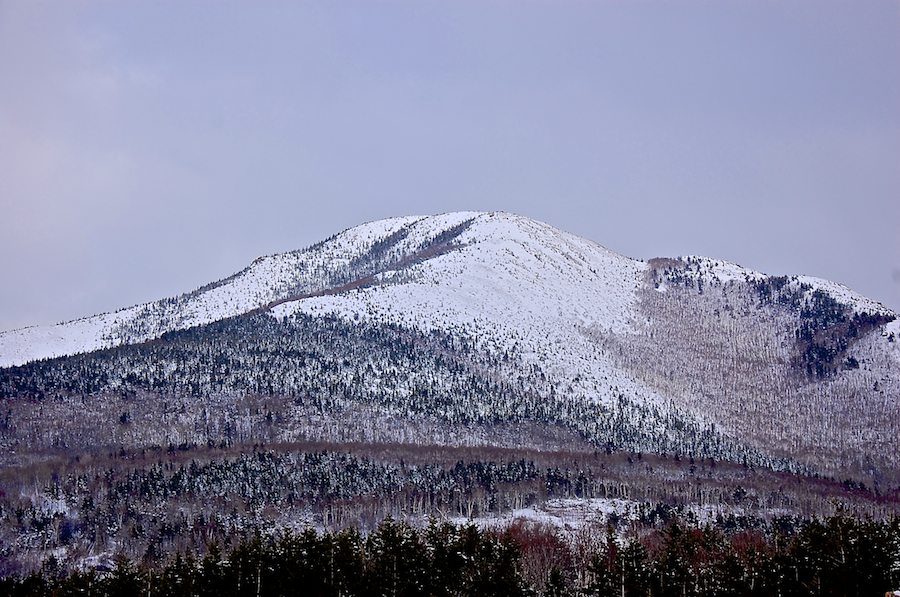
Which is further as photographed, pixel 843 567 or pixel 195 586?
pixel 195 586

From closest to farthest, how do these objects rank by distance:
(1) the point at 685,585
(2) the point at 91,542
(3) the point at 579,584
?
1. (1) the point at 685,585
2. (3) the point at 579,584
3. (2) the point at 91,542

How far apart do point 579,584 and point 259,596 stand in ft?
207

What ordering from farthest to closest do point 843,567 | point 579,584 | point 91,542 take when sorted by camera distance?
point 91,542
point 579,584
point 843,567

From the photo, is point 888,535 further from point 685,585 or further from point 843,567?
Result: point 685,585

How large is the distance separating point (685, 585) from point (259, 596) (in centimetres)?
3562

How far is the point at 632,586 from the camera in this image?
80.1m

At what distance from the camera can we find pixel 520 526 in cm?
19300

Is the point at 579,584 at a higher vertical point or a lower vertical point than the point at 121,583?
lower

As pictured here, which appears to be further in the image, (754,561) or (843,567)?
(754,561)

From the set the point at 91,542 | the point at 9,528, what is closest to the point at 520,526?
the point at 91,542

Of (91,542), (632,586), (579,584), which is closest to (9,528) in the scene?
(91,542)

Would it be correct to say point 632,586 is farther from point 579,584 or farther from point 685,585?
point 579,584

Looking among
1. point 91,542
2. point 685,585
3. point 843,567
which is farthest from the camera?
point 91,542

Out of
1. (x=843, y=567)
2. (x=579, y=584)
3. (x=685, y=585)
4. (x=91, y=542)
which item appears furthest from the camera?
(x=91, y=542)
